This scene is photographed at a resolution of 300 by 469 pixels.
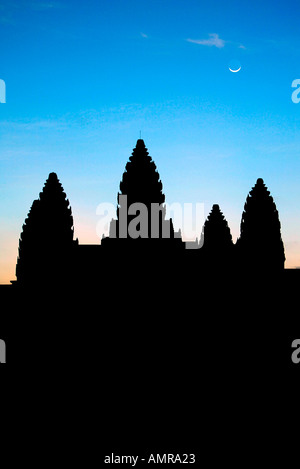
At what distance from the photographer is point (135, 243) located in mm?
→ 27922

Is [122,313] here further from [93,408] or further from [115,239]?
[93,408]

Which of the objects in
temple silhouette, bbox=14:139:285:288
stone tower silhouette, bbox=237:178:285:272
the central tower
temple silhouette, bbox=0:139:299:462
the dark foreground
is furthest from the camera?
stone tower silhouette, bbox=237:178:285:272

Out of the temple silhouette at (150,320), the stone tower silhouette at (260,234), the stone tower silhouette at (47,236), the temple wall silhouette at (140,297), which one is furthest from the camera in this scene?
the stone tower silhouette at (260,234)

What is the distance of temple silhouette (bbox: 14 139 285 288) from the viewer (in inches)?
1083

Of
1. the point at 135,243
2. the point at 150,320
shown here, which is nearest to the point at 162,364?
the point at 150,320

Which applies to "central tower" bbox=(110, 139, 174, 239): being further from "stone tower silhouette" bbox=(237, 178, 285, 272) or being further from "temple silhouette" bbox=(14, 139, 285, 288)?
"stone tower silhouette" bbox=(237, 178, 285, 272)

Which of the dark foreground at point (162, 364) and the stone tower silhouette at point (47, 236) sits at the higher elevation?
the stone tower silhouette at point (47, 236)

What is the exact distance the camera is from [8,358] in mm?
20797

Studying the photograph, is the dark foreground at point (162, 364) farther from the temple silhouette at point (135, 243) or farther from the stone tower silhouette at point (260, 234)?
the stone tower silhouette at point (260, 234)

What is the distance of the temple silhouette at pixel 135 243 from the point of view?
27.5m

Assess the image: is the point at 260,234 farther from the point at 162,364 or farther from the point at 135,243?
the point at 162,364

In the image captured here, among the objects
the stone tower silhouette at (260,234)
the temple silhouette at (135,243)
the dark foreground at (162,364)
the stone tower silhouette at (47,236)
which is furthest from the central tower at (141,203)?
the stone tower silhouette at (260,234)

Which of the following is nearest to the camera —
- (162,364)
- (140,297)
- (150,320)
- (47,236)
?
(162,364)

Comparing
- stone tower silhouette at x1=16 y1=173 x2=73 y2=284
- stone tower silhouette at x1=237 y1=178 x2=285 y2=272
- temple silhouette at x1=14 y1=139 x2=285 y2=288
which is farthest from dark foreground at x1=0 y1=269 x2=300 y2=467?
stone tower silhouette at x1=16 y1=173 x2=73 y2=284
